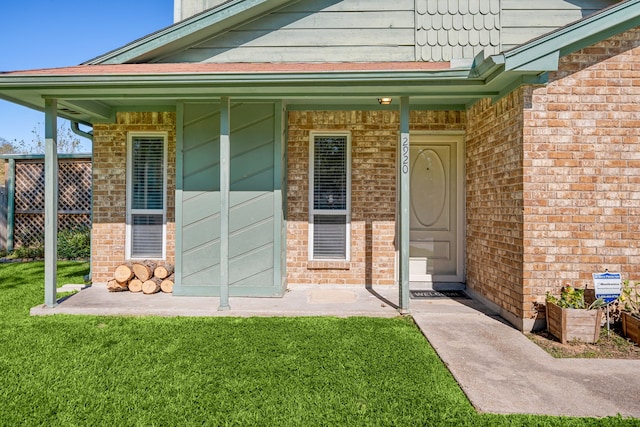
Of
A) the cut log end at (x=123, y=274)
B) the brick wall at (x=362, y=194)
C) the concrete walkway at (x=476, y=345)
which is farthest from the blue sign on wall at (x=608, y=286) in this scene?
the cut log end at (x=123, y=274)

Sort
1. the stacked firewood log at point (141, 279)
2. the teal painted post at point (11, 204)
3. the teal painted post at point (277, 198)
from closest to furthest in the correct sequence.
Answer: the teal painted post at point (277, 198), the stacked firewood log at point (141, 279), the teal painted post at point (11, 204)

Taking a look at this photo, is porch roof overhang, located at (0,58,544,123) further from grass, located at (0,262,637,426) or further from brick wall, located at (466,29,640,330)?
grass, located at (0,262,637,426)

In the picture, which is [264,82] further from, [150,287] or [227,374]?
[150,287]

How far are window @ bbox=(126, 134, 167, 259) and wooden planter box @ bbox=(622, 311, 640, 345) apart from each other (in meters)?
6.55

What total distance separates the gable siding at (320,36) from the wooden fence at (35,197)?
5571mm

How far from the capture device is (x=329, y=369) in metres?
3.50

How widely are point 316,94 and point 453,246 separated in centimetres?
353

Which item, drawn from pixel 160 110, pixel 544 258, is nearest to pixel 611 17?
pixel 544 258

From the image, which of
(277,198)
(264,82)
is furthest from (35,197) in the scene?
(264,82)

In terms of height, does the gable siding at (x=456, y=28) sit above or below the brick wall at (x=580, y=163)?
above

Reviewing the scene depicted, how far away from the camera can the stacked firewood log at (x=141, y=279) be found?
605 centimetres

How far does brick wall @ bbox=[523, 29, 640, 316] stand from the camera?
14.5ft

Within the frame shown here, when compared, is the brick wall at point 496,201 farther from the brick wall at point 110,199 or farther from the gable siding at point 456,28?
the brick wall at point 110,199

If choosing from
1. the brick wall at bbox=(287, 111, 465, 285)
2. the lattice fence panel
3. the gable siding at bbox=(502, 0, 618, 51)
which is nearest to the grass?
the brick wall at bbox=(287, 111, 465, 285)
